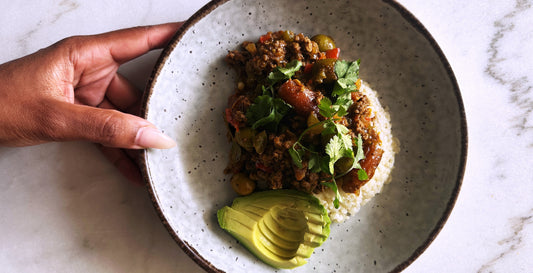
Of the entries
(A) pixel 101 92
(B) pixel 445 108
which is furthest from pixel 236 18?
(B) pixel 445 108

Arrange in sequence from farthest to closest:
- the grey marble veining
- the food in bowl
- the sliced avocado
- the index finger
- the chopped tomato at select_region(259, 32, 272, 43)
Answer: the grey marble veining
the chopped tomato at select_region(259, 32, 272, 43)
the index finger
the sliced avocado
the food in bowl

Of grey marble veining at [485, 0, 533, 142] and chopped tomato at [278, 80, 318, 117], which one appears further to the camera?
grey marble veining at [485, 0, 533, 142]

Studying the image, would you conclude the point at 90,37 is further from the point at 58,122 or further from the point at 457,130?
the point at 457,130

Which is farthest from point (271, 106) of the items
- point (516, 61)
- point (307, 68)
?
point (516, 61)

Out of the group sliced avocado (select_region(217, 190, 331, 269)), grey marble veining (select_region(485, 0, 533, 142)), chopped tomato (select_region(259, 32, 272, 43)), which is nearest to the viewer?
sliced avocado (select_region(217, 190, 331, 269))

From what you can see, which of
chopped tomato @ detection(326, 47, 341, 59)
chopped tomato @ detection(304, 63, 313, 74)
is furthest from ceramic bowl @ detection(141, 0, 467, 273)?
chopped tomato @ detection(304, 63, 313, 74)

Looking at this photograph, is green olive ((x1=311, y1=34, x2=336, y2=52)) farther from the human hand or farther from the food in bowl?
the human hand

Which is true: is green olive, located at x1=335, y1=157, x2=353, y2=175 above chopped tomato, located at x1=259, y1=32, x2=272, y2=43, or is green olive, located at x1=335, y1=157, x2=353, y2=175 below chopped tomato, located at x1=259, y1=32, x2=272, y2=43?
below

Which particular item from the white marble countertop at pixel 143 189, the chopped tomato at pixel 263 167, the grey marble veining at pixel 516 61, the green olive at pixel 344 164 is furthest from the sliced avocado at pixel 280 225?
the grey marble veining at pixel 516 61
